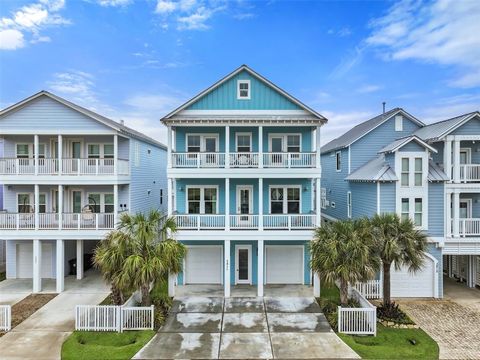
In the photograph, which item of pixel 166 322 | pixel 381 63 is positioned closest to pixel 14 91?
pixel 166 322

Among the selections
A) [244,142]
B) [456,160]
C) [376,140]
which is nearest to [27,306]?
[244,142]

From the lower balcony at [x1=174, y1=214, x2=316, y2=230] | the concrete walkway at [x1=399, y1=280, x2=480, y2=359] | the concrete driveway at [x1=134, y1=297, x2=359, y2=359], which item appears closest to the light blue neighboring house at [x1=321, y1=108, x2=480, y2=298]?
the concrete walkway at [x1=399, y1=280, x2=480, y2=359]

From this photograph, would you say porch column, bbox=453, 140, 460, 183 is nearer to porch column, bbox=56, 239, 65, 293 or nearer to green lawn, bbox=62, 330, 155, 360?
green lawn, bbox=62, 330, 155, 360

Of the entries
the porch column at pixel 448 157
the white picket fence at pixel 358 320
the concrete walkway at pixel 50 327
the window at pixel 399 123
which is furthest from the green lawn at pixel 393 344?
the window at pixel 399 123

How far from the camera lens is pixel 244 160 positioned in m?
16.1

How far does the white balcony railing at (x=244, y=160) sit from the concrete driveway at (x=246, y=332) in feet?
22.4

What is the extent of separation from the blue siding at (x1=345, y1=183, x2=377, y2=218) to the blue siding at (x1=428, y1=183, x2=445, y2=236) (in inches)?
108

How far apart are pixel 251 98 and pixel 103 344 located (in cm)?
1328

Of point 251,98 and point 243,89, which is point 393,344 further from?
point 243,89

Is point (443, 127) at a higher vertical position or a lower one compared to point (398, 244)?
higher

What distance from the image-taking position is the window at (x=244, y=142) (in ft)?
57.5

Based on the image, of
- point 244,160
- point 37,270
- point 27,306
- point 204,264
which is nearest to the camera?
point 27,306

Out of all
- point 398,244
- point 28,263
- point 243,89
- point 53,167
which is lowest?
point 28,263

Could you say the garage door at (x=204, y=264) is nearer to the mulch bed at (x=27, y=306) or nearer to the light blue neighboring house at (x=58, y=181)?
the light blue neighboring house at (x=58, y=181)
